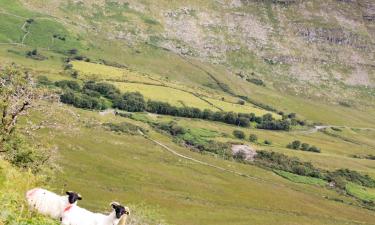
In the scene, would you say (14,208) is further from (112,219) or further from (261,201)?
(261,201)

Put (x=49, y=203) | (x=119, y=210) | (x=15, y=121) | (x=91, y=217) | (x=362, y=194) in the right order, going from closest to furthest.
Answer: (x=119, y=210), (x=91, y=217), (x=49, y=203), (x=15, y=121), (x=362, y=194)

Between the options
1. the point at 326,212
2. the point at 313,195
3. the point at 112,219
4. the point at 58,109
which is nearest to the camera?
Answer: the point at 112,219

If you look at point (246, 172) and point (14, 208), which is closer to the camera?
point (14, 208)

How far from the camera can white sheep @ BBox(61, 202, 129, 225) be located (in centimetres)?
2567

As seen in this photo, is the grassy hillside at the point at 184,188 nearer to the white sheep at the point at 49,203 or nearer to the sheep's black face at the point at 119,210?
the white sheep at the point at 49,203

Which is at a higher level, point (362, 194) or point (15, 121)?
point (15, 121)

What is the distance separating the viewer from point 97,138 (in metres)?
197

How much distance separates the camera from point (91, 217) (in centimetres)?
2616

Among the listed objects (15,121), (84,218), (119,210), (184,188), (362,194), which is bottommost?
(362,194)

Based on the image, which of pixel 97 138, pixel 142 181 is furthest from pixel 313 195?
pixel 97 138

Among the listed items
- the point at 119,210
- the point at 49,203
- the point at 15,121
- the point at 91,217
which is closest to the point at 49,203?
the point at 49,203

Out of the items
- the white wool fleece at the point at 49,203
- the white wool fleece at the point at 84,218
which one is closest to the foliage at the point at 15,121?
the white wool fleece at the point at 49,203

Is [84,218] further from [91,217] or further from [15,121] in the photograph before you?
[15,121]

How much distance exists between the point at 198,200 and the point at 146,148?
47402 mm
